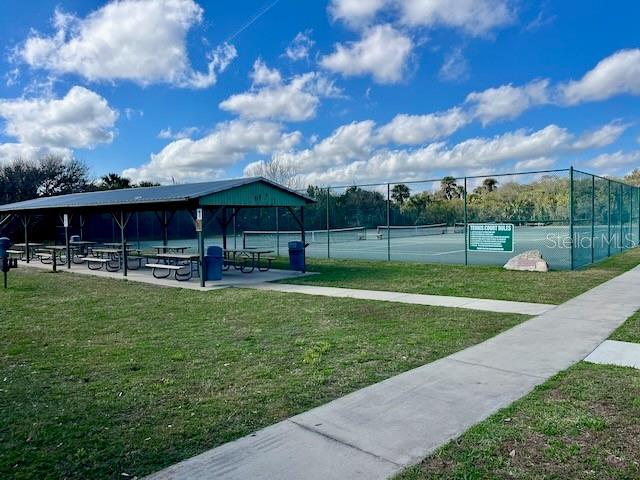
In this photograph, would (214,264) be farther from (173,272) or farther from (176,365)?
(176,365)

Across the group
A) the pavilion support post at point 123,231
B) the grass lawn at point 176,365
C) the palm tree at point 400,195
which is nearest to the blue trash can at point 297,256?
the pavilion support post at point 123,231

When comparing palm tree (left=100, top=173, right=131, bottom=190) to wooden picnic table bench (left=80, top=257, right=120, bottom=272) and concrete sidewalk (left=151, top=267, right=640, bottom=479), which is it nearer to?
wooden picnic table bench (left=80, top=257, right=120, bottom=272)

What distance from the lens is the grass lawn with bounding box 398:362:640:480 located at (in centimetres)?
317

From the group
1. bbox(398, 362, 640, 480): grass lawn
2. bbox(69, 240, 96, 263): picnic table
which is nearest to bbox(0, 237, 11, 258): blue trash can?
bbox(69, 240, 96, 263): picnic table

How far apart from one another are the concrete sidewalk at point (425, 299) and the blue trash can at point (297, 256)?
3030 mm

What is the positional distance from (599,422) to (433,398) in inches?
50.2

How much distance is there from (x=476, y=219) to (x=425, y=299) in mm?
8919

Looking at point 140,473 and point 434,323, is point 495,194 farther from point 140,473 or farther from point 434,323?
point 140,473

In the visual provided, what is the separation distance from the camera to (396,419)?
13.1ft

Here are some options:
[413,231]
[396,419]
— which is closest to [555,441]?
[396,419]

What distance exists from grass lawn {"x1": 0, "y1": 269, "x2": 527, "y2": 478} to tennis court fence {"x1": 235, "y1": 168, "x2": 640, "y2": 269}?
8514mm

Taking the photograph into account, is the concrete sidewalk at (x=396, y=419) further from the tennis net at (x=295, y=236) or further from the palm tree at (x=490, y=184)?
the tennis net at (x=295, y=236)

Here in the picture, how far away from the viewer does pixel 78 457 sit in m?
3.46

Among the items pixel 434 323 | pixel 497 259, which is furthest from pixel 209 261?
pixel 497 259
